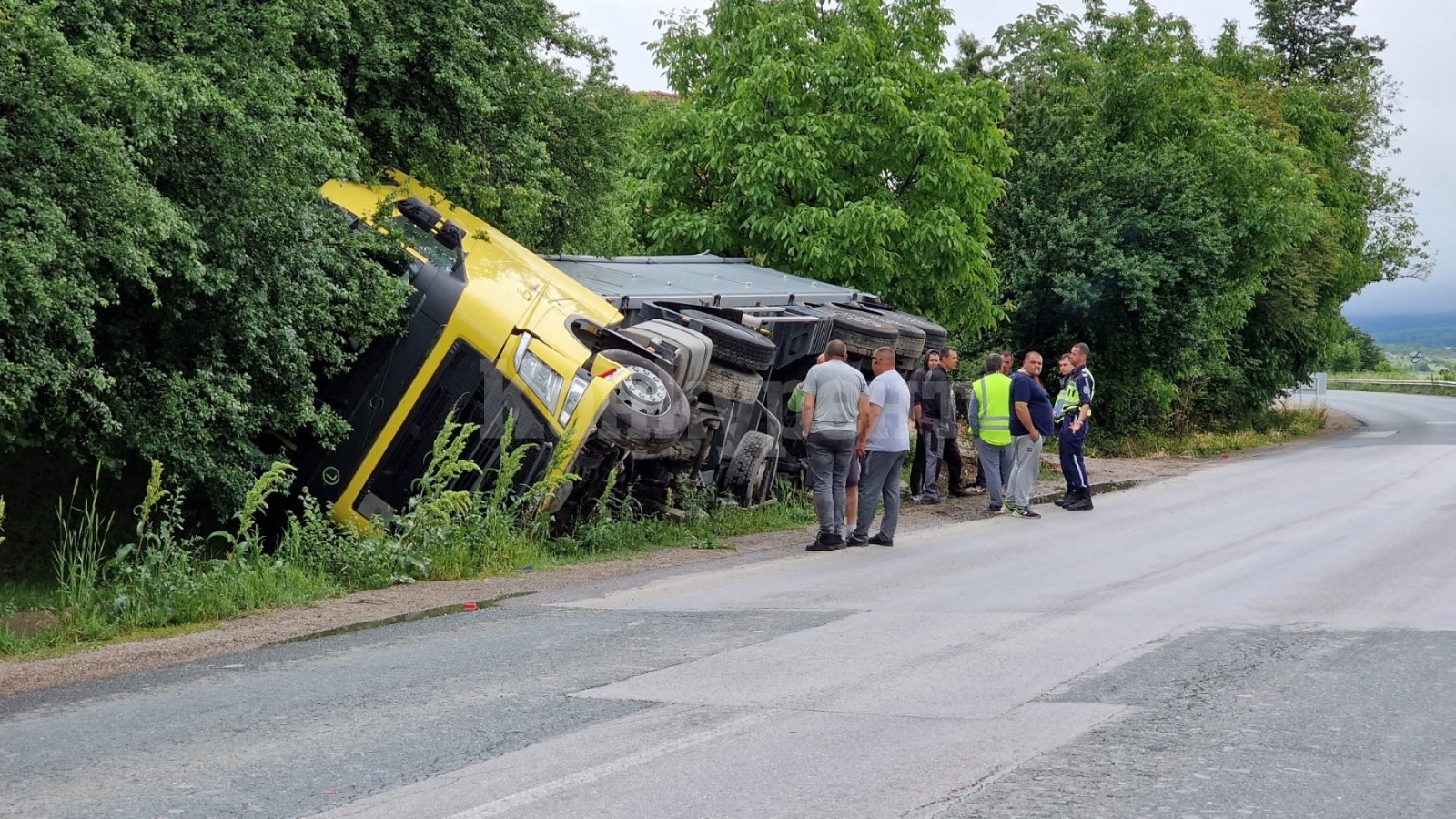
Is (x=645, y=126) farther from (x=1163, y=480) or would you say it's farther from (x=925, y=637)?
(x=925, y=637)

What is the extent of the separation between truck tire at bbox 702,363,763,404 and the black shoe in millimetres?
4508

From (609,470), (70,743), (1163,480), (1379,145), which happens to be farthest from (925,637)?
(1379,145)

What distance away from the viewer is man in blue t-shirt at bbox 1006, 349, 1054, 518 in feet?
51.0

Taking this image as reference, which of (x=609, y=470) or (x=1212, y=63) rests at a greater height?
(x=1212, y=63)

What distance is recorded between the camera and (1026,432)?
1570 centimetres

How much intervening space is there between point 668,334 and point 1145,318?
16586 mm

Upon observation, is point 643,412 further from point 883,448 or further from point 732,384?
point 883,448

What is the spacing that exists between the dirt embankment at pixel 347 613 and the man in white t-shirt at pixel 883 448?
680 millimetres

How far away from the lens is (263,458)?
11.7m

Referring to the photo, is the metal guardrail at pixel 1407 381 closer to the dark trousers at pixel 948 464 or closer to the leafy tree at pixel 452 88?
the dark trousers at pixel 948 464

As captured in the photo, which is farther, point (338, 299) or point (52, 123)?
point (338, 299)

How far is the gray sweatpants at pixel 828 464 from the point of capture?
495 inches

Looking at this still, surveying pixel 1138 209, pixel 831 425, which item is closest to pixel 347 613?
pixel 831 425

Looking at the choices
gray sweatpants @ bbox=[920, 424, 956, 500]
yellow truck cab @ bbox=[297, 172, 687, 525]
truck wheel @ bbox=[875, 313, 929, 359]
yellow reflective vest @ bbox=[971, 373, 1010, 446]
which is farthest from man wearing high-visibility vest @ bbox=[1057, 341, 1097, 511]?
yellow truck cab @ bbox=[297, 172, 687, 525]
